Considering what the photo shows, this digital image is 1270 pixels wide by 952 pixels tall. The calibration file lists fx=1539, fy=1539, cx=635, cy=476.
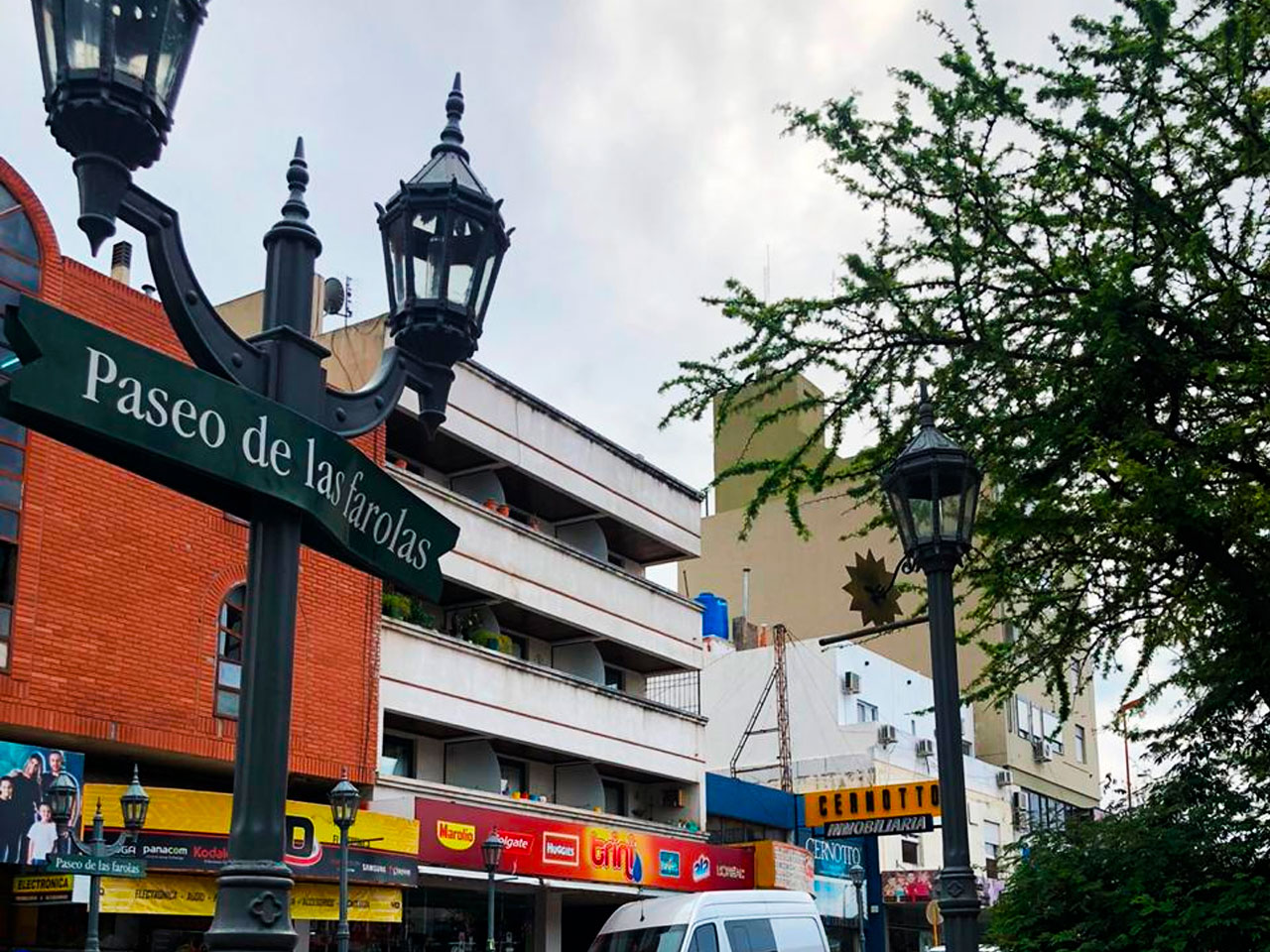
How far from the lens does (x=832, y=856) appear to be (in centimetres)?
4222

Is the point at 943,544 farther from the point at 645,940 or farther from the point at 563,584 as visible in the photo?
the point at 563,584

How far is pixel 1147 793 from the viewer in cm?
1395

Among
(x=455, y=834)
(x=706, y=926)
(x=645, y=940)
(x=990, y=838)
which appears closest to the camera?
(x=645, y=940)

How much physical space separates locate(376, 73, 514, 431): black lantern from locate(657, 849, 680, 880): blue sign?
28.4 meters

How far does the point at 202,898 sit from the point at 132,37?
19668 mm

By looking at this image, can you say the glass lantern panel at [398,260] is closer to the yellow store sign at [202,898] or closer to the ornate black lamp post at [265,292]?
the ornate black lamp post at [265,292]

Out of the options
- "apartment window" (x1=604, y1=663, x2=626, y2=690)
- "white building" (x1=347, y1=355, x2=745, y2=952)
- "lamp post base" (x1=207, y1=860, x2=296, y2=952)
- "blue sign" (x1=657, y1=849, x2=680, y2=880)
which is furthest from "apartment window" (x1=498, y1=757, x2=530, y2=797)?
"lamp post base" (x1=207, y1=860, x2=296, y2=952)

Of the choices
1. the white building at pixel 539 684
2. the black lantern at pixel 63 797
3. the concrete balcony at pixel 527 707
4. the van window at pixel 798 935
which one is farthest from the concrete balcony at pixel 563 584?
the black lantern at pixel 63 797

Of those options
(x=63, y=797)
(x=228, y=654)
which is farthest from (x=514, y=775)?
(x=63, y=797)

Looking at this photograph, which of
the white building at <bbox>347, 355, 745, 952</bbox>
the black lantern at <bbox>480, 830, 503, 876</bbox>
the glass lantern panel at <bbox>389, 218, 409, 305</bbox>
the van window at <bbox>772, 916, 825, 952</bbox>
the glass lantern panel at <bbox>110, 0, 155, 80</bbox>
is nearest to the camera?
the glass lantern panel at <bbox>110, 0, 155, 80</bbox>

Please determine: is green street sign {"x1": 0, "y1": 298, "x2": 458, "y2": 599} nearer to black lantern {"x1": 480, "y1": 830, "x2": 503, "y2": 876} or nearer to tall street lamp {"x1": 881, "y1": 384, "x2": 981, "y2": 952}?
tall street lamp {"x1": 881, "y1": 384, "x2": 981, "y2": 952}

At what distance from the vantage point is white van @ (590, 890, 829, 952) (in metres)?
21.6

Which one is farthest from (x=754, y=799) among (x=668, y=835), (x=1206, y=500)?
(x=1206, y=500)

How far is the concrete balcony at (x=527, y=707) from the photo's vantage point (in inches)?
1151
